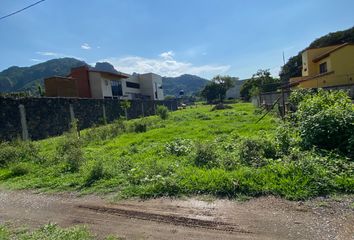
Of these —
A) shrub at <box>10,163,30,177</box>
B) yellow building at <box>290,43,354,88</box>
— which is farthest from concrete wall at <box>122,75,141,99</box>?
shrub at <box>10,163,30,177</box>

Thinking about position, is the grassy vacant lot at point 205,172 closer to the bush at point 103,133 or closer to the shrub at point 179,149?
the shrub at point 179,149

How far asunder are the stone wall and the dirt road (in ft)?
41.8

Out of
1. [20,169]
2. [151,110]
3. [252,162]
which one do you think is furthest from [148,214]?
[151,110]

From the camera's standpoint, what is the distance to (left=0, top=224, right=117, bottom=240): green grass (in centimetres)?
371

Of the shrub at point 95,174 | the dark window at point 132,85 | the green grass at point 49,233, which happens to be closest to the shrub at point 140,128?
the shrub at point 95,174

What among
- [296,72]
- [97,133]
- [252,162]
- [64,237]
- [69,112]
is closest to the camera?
[64,237]

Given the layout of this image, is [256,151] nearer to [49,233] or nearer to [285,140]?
[285,140]

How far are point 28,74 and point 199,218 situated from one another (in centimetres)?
11768

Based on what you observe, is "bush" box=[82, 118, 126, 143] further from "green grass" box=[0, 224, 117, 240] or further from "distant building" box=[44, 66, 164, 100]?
"distant building" box=[44, 66, 164, 100]

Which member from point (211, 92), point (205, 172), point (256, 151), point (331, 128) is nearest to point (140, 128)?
point (256, 151)

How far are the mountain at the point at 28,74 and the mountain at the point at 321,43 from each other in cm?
6889

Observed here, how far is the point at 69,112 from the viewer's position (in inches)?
873

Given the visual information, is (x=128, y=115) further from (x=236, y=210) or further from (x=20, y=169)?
(x=236, y=210)

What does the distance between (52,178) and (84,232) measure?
13.1 ft
